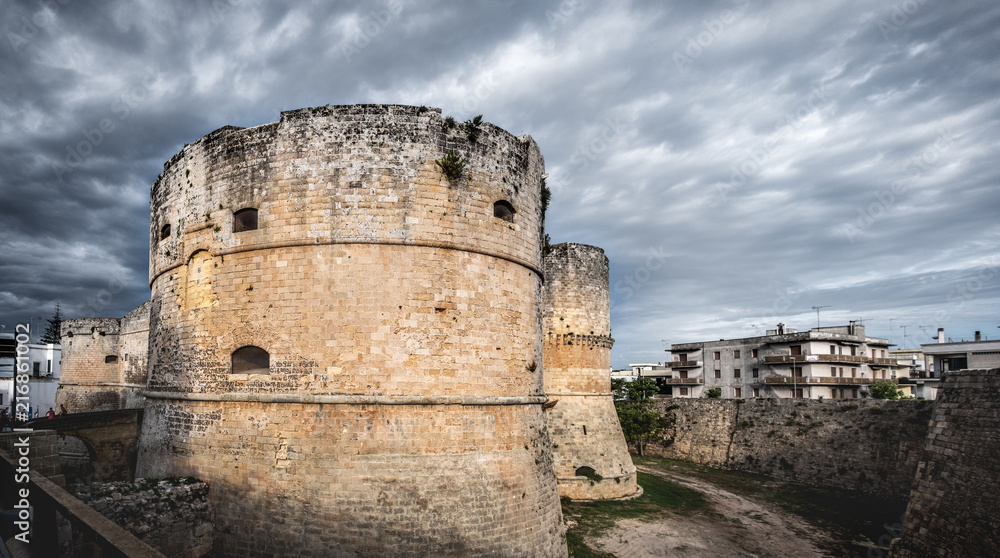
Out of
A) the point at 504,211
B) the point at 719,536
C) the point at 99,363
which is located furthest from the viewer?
the point at 99,363

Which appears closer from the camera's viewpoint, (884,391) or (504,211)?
(504,211)

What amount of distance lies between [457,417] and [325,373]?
2.65 m

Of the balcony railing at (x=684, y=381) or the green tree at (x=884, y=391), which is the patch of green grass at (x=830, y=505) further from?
the balcony railing at (x=684, y=381)

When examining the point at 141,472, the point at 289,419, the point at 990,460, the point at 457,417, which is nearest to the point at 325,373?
A: the point at 289,419

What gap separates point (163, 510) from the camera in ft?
30.1

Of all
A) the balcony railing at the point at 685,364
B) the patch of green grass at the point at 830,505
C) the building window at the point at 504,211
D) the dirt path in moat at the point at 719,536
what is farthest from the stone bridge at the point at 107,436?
the balcony railing at the point at 685,364

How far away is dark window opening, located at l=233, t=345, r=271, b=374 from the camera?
33.9 ft

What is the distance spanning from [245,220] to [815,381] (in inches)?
1516

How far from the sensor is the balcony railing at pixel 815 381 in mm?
36094

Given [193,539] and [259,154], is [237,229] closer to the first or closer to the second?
[259,154]

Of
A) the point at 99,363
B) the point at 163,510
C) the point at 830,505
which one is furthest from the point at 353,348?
the point at 99,363

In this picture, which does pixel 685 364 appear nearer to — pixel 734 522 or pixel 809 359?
pixel 809 359

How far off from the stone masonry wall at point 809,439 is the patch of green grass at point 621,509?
6.04 metres

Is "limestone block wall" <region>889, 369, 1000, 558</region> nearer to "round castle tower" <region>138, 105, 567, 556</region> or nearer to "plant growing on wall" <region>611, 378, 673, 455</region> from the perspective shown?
"round castle tower" <region>138, 105, 567, 556</region>
